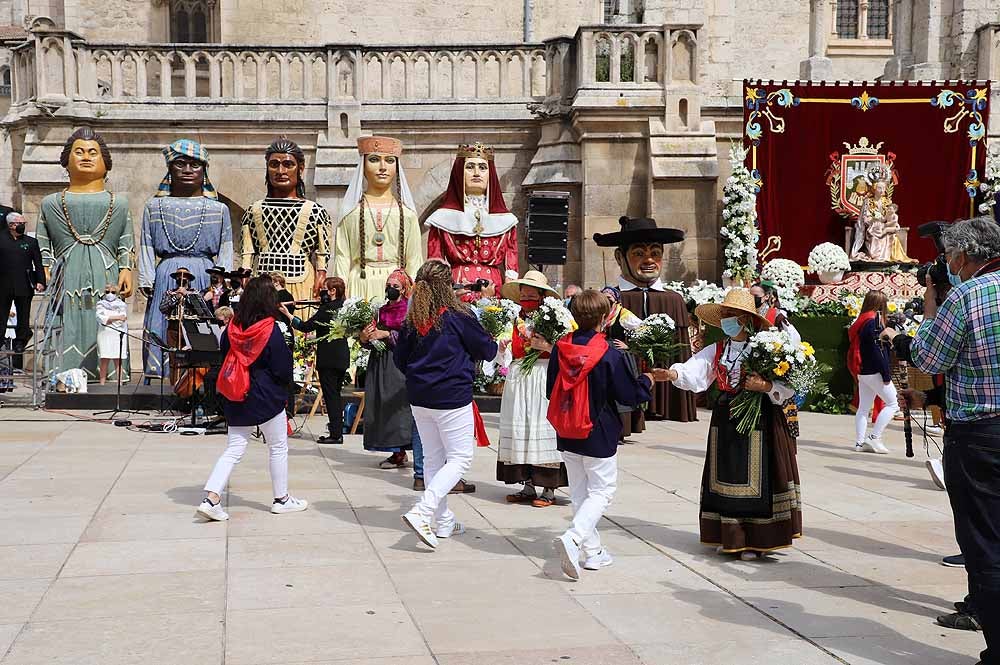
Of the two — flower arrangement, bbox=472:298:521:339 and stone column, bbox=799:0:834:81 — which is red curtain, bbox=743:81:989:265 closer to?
flower arrangement, bbox=472:298:521:339

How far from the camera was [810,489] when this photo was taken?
8.63 metres

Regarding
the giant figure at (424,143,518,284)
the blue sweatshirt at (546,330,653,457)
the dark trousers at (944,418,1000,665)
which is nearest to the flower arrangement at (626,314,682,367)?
the blue sweatshirt at (546,330,653,457)

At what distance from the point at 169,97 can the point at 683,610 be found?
1535cm

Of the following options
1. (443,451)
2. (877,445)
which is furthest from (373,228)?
(443,451)

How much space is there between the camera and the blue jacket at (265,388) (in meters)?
7.28

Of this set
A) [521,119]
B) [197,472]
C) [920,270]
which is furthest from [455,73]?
[920,270]

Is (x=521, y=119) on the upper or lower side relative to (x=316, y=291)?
upper

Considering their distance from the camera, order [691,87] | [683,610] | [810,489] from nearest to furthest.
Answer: [683,610] < [810,489] < [691,87]

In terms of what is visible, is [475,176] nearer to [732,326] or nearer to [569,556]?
[732,326]

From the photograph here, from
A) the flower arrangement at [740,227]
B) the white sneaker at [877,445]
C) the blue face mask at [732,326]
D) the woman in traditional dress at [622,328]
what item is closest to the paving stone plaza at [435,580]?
the woman in traditional dress at [622,328]

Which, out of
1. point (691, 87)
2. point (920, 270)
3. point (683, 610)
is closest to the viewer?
point (683, 610)

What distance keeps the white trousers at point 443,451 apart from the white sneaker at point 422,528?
0.08 m

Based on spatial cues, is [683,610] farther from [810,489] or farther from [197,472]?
[197,472]

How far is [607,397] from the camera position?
6.07 meters
